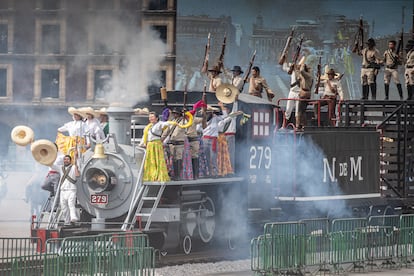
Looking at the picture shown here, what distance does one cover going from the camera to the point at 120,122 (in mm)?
20906

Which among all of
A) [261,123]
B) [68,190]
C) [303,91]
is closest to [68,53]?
[303,91]

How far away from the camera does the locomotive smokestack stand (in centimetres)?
2075

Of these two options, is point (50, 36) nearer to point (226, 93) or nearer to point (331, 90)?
point (331, 90)

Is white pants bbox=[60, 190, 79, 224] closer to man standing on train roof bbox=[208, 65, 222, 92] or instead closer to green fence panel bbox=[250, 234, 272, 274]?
green fence panel bbox=[250, 234, 272, 274]

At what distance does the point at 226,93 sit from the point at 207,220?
2440 millimetres

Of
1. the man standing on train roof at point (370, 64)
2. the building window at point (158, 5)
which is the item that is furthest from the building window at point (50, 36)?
the man standing on train roof at point (370, 64)

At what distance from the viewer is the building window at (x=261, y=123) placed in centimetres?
2331

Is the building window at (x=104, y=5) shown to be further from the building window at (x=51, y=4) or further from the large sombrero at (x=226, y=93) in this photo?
the large sombrero at (x=226, y=93)

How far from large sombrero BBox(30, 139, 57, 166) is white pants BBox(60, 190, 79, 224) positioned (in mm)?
652

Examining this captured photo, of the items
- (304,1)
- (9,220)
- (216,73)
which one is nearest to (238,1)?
(304,1)

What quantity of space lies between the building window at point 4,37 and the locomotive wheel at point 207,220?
17.1m

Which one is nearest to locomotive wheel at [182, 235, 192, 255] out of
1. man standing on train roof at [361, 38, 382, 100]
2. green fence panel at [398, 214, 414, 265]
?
green fence panel at [398, 214, 414, 265]

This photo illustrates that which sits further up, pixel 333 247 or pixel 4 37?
pixel 4 37

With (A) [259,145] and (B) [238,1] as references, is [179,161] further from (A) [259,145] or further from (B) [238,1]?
(B) [238,1]
